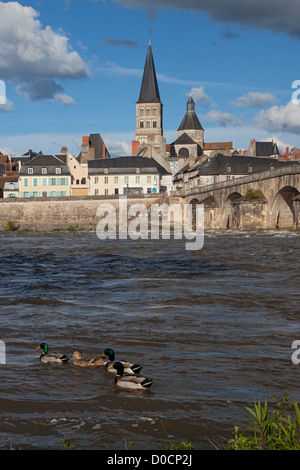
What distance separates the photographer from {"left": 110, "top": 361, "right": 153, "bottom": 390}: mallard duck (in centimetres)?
662

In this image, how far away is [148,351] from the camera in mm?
8422

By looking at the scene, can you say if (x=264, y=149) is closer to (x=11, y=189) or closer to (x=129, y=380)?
(x=11, y=189)

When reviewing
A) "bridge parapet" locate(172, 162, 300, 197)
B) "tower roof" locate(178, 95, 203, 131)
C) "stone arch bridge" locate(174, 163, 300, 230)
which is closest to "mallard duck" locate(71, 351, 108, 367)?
"stone arch bridge" locate(174, 163, 300, 230)

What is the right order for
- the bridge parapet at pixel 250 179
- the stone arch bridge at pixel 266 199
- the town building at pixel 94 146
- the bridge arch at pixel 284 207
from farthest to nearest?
the town building at pixel 94 146, the bridge arch at pixel 284 207, the stone arch bridge at pixel 266 199, the bridge parapet at pixel 250 179

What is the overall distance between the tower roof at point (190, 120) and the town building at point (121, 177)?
5826 cm

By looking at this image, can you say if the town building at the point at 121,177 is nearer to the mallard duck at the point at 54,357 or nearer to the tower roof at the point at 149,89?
the tower roof at the point at 149,89

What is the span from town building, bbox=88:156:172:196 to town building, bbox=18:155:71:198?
340cm

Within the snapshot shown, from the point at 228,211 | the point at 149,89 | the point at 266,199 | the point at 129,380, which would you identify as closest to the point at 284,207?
the point at 266,199

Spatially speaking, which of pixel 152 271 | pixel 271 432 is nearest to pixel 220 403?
pixel 271 432

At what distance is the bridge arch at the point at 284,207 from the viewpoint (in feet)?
138

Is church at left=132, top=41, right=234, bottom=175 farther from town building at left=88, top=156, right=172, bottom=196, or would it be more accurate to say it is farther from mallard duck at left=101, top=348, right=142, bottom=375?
mallard duck at left=101, top=348, right=142, bottom=375

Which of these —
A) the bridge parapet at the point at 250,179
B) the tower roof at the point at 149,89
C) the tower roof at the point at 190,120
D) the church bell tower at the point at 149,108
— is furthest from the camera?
the tower roof at the point at 190,120

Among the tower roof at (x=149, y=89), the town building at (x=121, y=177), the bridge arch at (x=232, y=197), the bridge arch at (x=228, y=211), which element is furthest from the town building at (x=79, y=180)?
the tower roof at (x=149, y=89)
